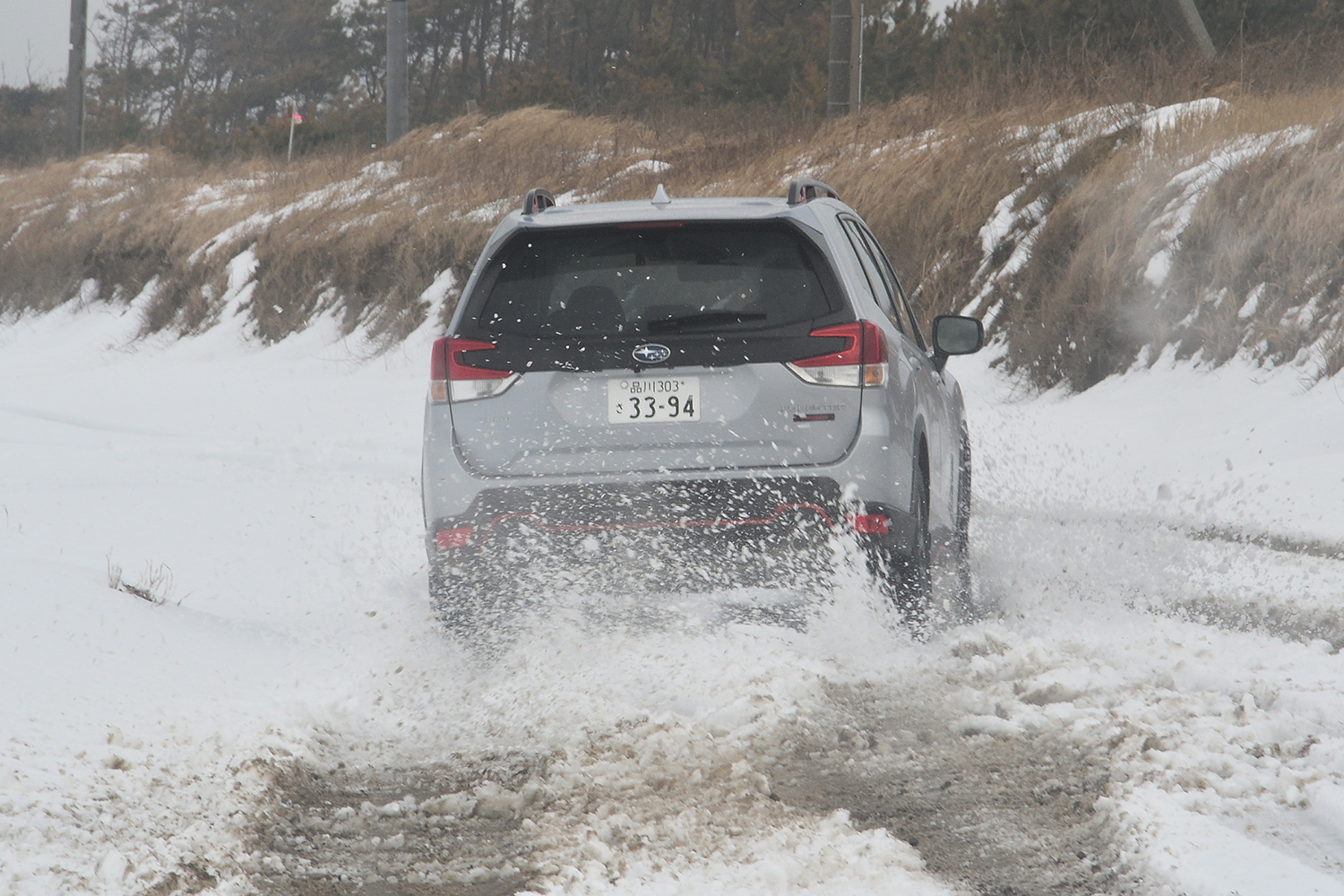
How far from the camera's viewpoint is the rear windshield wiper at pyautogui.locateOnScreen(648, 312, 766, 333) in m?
4.45

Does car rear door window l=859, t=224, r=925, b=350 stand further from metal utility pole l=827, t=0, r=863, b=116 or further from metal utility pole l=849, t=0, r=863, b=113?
metal utility pole l=827, t=0, r=863, b=116

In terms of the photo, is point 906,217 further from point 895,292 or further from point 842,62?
point 842,62

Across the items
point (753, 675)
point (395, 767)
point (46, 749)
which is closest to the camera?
point (46, 749)

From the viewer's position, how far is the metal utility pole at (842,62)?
20.3m

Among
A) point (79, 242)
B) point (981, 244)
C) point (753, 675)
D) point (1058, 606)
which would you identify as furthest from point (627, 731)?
point (79, 242)

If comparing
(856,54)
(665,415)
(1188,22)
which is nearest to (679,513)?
(665,415)

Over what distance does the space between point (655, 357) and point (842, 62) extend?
17782 mm

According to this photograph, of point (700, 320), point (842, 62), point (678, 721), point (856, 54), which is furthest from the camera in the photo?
point (842, 62)

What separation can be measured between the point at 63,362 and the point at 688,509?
21014mm

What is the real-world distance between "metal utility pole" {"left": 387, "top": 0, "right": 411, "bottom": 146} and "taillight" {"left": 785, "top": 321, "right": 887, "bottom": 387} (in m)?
19.9

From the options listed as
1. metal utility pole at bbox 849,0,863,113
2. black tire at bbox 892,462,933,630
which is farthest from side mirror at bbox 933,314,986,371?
metal utility pole at bbox 849,0,863,113

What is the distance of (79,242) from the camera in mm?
28047

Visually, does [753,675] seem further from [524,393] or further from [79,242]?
[79,242]

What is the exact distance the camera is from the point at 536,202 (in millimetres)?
5258
